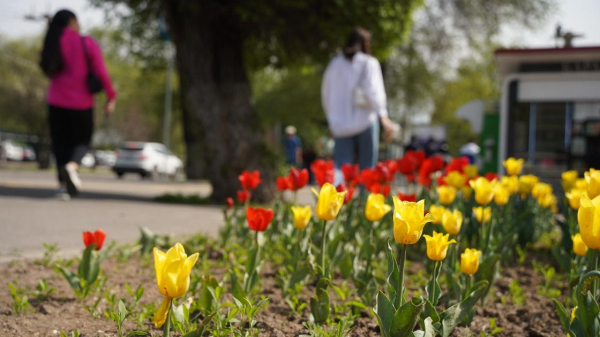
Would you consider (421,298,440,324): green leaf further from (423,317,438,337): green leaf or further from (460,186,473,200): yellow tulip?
(460,186,473,200): yellow tulip

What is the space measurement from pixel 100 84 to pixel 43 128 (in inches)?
1015

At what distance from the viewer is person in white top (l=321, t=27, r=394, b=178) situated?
6.73 meters

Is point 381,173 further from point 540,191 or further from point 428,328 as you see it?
point 428,328

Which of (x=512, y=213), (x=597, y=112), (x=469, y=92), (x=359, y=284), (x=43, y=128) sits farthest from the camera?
(x=469, y=92)

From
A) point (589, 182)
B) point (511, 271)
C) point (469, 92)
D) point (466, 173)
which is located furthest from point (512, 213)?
point (469, 92)

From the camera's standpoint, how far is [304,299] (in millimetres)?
3225

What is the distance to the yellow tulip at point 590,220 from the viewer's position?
1976 millimetres

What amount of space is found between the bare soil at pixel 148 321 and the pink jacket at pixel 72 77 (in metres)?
4.85

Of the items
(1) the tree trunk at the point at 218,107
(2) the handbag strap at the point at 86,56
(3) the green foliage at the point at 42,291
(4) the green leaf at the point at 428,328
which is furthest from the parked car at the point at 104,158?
(4) the green leaf at the point at 428,328

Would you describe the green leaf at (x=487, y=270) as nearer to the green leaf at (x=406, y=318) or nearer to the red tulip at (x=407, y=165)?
the green leaf at (x=406, y=318)

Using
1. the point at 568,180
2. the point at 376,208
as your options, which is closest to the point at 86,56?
the point at 568,180

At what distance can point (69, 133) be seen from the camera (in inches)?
340

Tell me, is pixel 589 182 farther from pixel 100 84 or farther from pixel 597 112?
pixel 597 112

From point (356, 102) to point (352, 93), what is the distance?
13cm
